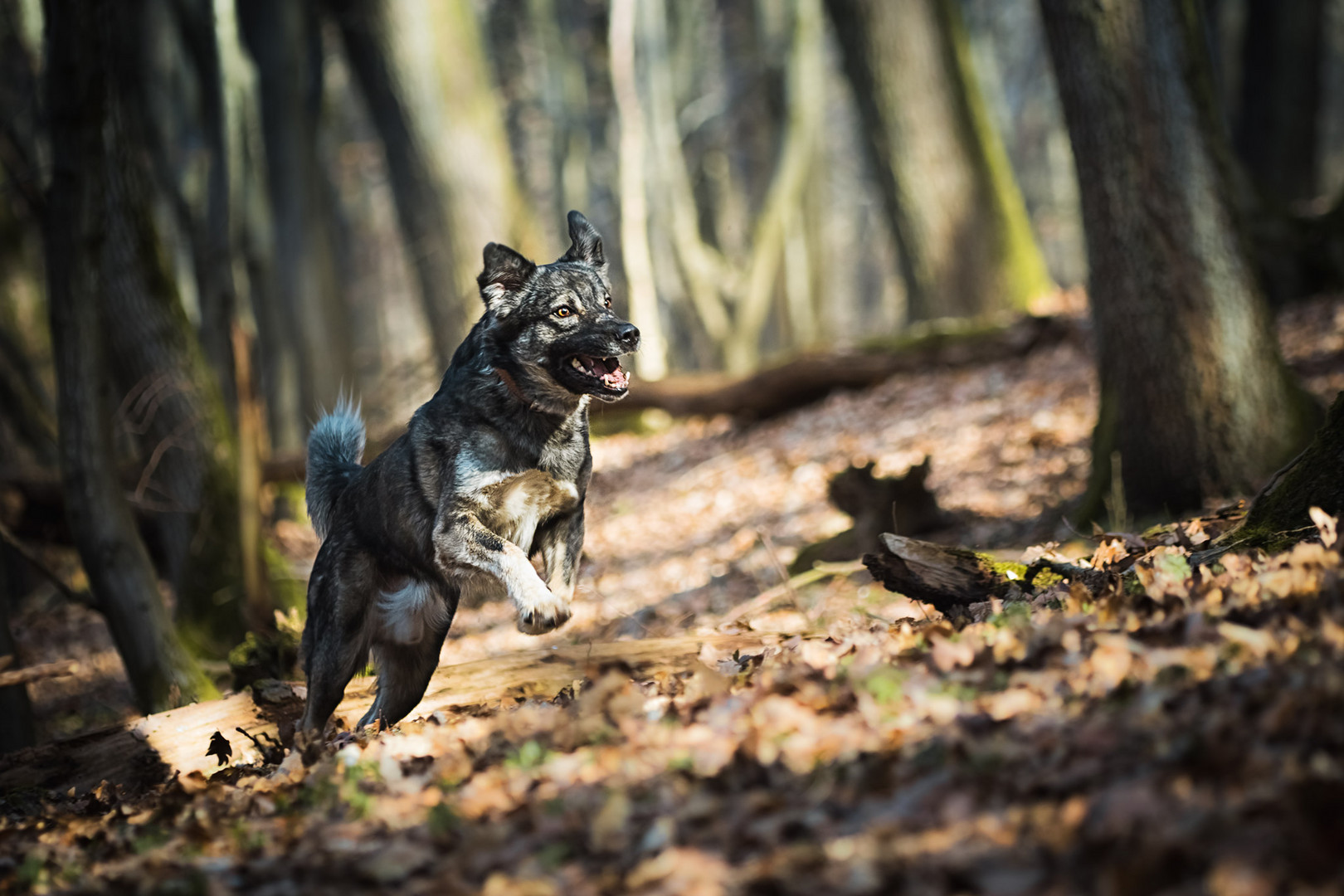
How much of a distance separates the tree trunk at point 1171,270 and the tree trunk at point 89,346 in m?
6.13

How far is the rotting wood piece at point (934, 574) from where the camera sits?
5.01 metres

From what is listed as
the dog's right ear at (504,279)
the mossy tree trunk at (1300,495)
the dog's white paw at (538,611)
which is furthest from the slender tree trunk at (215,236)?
the mossy tree trunk at (1300,495)

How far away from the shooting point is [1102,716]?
3.10 m

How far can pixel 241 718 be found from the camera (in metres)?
5.58

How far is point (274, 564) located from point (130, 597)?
204 centimetres

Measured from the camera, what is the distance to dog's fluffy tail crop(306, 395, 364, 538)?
6020 millimetres

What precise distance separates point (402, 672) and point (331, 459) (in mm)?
1289

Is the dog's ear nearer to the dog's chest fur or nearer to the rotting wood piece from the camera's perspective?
the dog's chest fur

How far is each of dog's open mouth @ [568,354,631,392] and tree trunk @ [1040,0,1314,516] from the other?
342 cm

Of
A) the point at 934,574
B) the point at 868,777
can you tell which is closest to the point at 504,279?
the point at 934,574

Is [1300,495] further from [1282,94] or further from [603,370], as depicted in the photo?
[1282,94]

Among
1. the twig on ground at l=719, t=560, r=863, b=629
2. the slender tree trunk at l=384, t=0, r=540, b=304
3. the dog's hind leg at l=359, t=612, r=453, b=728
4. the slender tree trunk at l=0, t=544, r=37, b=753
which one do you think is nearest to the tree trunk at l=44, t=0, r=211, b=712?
the slender tree trunk at l=0, t=544, r=37, b=753

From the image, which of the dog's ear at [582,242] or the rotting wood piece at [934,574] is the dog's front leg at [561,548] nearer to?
the dog's ear at [582,242]

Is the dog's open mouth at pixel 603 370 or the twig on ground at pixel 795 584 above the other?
the dog's open mouth at pixel 603 370
